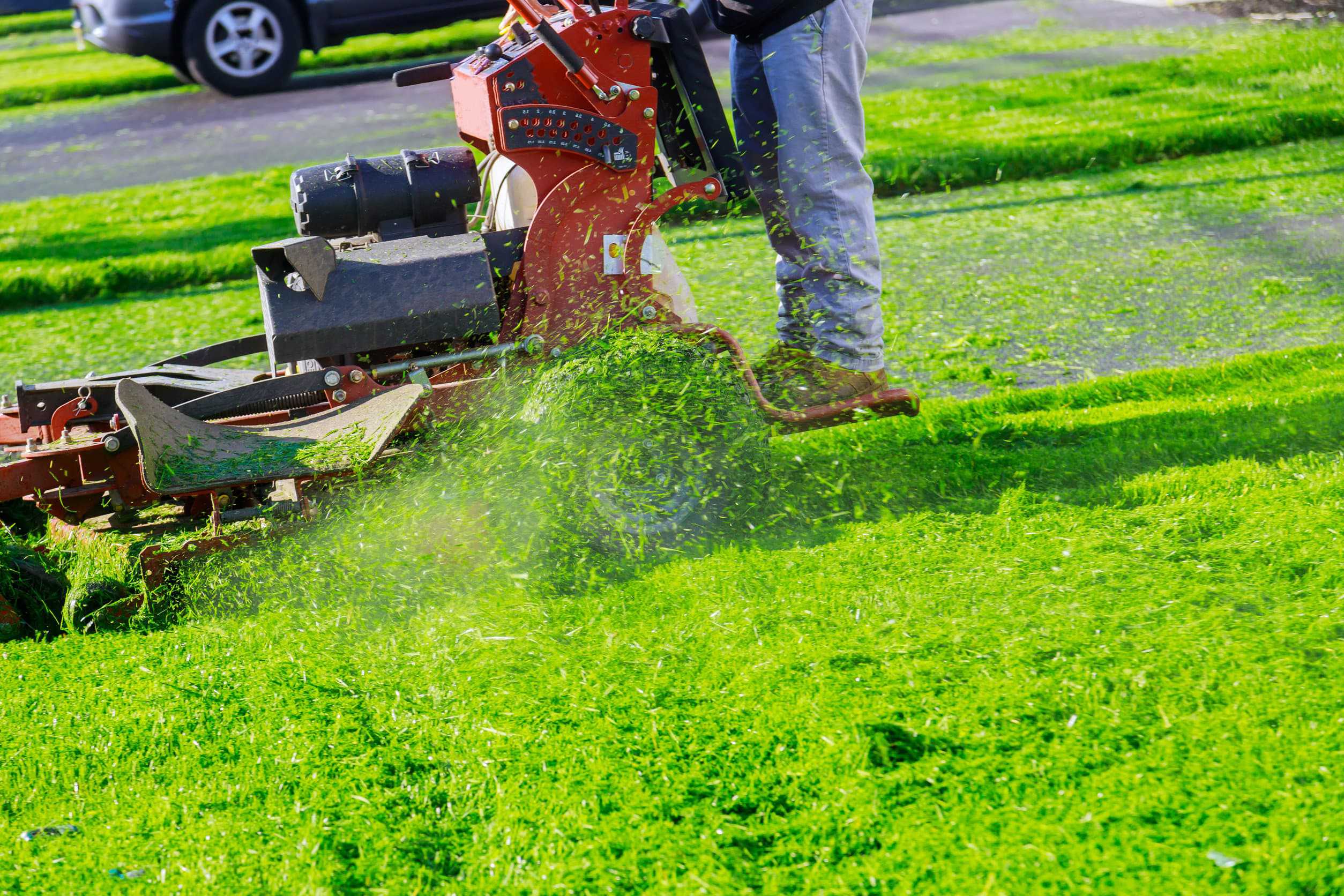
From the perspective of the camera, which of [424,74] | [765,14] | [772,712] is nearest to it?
[772,712]

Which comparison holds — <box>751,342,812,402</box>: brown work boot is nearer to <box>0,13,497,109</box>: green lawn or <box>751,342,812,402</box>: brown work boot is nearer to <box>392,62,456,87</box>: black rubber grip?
<box>392,62,456,87</box>: black rubber grip

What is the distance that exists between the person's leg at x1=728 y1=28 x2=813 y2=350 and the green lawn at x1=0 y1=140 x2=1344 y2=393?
1.46 feet

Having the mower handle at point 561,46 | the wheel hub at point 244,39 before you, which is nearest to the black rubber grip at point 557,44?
the mower handle at point 561,46

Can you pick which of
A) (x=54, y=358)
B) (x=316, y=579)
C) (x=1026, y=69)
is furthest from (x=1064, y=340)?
(x=1026, y=69)

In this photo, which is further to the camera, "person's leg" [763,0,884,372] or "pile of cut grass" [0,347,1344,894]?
"person's leg" [763,0,884,372]

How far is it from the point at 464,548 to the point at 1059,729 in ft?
4.95

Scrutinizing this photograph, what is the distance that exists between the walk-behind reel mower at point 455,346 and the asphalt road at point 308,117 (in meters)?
5.71

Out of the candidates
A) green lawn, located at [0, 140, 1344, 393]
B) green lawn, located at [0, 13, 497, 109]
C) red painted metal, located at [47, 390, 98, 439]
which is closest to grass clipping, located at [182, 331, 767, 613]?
red painted metal, located at [47, 390, 98, 439]

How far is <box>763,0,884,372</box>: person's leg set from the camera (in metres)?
3.52

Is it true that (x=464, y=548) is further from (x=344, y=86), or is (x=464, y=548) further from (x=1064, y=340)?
(x=344, y=86)

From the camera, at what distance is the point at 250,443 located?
10.5 ft

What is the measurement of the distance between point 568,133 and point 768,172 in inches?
25.9

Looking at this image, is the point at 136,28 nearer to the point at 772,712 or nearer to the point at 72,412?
the point at 72,412

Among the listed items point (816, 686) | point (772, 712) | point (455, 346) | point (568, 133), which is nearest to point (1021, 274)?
point (568, 133)
